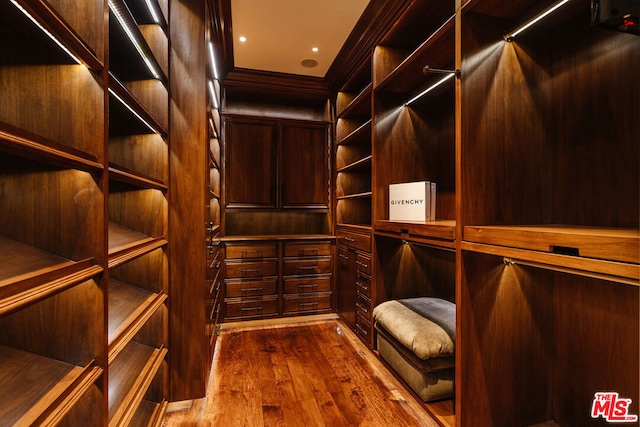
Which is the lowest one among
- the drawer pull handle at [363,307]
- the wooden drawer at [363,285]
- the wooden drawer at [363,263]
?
the drawer pull handle at [363,307]

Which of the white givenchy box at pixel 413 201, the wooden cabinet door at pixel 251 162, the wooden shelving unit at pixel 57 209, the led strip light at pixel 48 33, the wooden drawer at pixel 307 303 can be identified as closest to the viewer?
the led strip light at pixel 48 33

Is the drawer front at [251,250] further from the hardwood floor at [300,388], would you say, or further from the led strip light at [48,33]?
the led strip light at [48,33]

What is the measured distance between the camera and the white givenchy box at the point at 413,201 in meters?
2.00

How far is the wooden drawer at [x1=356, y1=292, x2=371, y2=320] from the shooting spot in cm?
260

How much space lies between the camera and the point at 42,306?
0.92m

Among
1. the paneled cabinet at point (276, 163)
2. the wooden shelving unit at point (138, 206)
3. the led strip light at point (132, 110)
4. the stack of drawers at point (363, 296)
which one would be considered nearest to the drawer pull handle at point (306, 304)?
the stack of drawers at point (363, 296)

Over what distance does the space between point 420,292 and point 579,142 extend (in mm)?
1570

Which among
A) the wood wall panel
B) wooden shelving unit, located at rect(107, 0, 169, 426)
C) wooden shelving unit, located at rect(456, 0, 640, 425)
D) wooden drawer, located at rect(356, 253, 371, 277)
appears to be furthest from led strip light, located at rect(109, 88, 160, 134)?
wooden drawer, located at rect(356, 253, 371, 277)

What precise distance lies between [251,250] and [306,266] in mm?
619

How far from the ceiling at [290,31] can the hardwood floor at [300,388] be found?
2.70 m

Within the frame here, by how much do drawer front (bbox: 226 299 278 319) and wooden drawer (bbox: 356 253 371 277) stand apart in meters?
1.04

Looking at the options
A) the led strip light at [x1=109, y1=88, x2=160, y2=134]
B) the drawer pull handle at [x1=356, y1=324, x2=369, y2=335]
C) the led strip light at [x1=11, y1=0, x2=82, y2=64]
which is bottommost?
the drawer pull handle at [x1=356, y1=324, x2=369, y2=335]

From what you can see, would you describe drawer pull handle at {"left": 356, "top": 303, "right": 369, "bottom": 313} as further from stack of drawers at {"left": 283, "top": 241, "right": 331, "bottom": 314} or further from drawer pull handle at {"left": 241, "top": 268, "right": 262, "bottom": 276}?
drawer pull handle at {"left": 241, "top": 268, "right": 262, "bottom": 276}

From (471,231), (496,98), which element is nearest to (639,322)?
(471,231)
